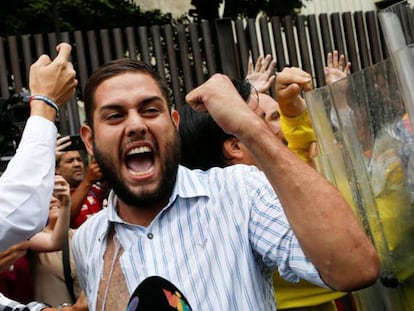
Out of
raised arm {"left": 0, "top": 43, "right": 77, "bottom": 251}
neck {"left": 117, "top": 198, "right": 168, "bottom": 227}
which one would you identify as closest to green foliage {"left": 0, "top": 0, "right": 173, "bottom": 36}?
raised arm {"left": 0, "top": 43, "right": 77, "bottom": 251}

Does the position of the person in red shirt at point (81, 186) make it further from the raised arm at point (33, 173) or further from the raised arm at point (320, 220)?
the raised arm at point (320, 220)

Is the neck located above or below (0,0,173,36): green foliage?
below

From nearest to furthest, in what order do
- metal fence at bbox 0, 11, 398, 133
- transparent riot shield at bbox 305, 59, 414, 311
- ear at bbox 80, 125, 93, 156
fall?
transparent riot shield at bbox 305, 59, 414, 311
ear at bbox 80, 125, 93, 156
metal fence at bbox 0, 11, 398, 133

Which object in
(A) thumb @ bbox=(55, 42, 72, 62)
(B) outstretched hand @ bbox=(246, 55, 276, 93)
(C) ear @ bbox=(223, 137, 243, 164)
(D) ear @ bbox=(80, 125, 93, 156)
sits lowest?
(C) ear @ bbox=(223, 137, 243, 164)

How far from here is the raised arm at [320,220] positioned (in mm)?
1518

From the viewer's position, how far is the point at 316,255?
1.53m

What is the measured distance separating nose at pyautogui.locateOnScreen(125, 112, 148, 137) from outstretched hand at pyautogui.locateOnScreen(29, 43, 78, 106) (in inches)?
10.9

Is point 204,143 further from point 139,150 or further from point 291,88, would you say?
point 139,150

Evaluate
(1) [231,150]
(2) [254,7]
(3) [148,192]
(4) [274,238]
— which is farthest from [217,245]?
(2) [254,7]

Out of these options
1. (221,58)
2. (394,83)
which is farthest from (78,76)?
(394,83)

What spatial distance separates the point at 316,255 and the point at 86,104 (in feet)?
3.39

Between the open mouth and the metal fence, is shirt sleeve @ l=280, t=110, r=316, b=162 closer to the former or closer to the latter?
the open mouth

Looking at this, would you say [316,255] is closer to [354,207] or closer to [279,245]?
[279,245]

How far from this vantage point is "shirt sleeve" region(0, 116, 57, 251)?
1.94m
